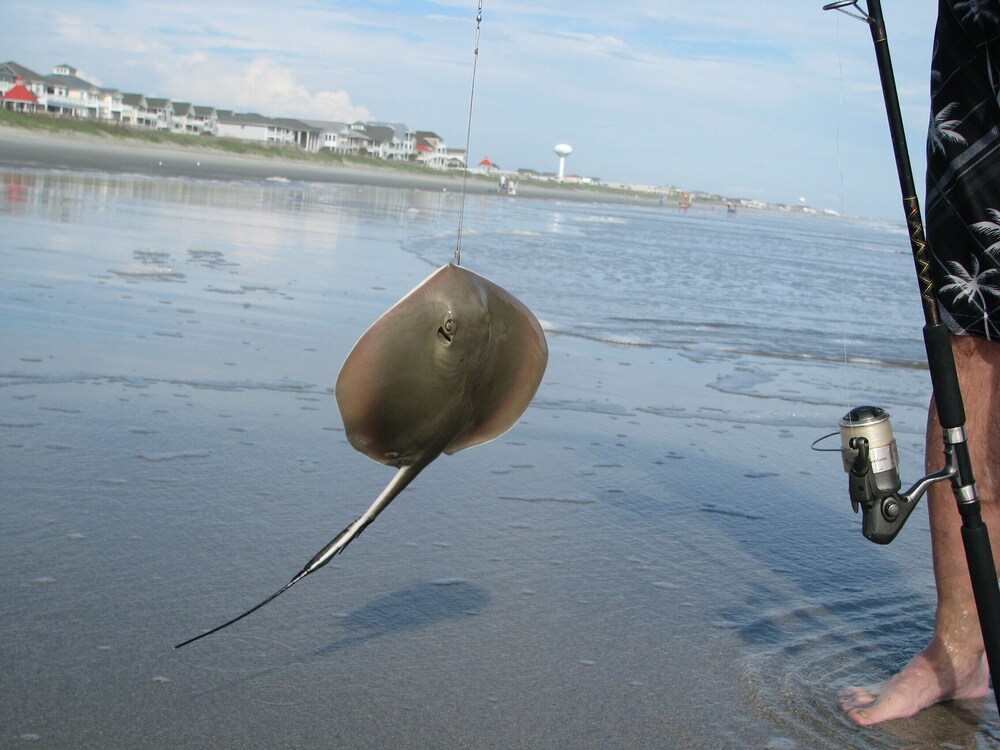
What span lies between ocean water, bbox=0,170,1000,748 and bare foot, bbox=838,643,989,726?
40mm

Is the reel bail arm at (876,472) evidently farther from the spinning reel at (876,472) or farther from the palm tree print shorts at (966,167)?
the palm tree print shorts at (966,167)

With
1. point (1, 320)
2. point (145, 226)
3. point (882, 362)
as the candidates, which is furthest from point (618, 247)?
point (1, 320)

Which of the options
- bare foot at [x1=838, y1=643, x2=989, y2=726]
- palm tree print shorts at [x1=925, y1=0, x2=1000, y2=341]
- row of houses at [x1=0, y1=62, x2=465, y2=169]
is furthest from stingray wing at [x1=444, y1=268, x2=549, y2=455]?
row of houses at [x1=0, y1=62, x2=465, y2=169]

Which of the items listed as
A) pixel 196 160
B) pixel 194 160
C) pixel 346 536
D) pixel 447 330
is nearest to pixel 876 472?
pixel 447 330

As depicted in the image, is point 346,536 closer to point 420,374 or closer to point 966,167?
point 420,374

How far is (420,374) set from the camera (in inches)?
71.4

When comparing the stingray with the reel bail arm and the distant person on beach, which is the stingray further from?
the distant person on beach

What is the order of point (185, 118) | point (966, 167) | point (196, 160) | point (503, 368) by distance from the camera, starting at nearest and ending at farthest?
point (503, 368), point (966, 167), point (196, 160), point (185, 118)

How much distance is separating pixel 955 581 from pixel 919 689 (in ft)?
0.88

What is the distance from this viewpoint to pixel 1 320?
554cm

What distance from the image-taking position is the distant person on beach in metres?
2.14

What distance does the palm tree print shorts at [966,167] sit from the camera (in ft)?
6.98

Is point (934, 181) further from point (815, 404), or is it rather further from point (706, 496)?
point (815, 404)

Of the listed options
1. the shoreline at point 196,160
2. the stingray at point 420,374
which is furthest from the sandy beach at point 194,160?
the stingray at point 420,374
